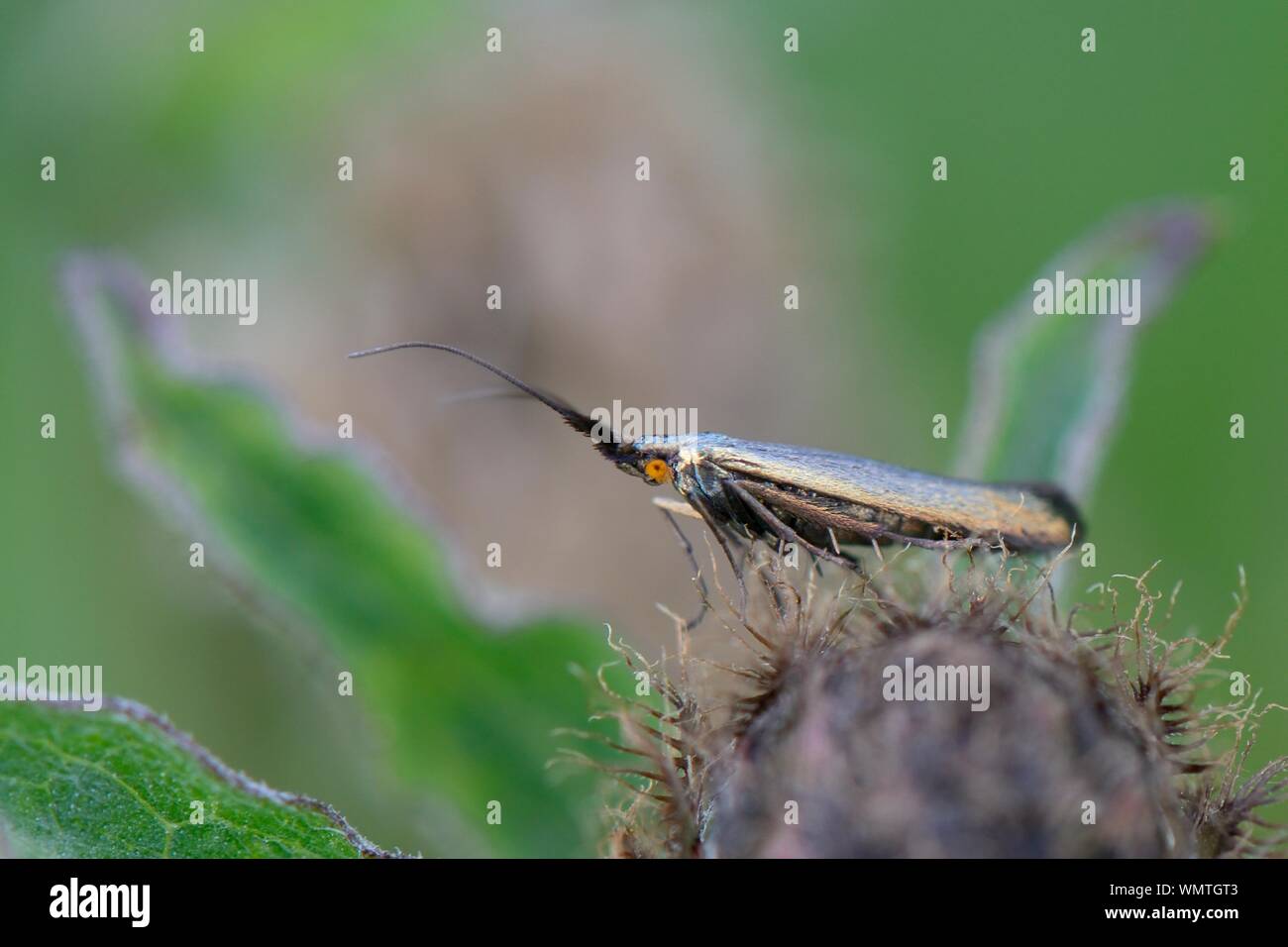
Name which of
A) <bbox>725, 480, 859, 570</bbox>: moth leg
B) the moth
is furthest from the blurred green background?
<bbox>725, 480, 859, 570</bbox>: moth leg

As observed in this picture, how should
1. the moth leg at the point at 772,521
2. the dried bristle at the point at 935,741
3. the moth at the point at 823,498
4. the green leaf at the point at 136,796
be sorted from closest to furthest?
the dried bristle at the point at 935,741
the green leaf at the point at 136,796
the moth at the point at 823,498
the moth leg at the point at 772,521

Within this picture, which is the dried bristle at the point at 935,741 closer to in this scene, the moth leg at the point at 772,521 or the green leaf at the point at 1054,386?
the moth leg at the point at 772,521

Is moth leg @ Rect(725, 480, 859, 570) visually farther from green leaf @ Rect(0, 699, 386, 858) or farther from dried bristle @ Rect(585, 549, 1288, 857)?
green leaf @ Rect(0, 699, 386, 858)

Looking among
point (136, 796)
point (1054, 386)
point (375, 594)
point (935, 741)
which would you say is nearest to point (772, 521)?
point (1054, 386)

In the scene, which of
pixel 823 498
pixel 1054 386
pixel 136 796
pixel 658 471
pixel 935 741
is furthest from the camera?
pixel 658 471

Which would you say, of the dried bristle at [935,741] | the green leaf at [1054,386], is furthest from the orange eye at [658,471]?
the green leaf at [1054,386]

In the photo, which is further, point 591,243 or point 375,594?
point 591,243

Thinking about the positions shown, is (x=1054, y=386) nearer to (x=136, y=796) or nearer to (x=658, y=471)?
(x=658, y=471)
